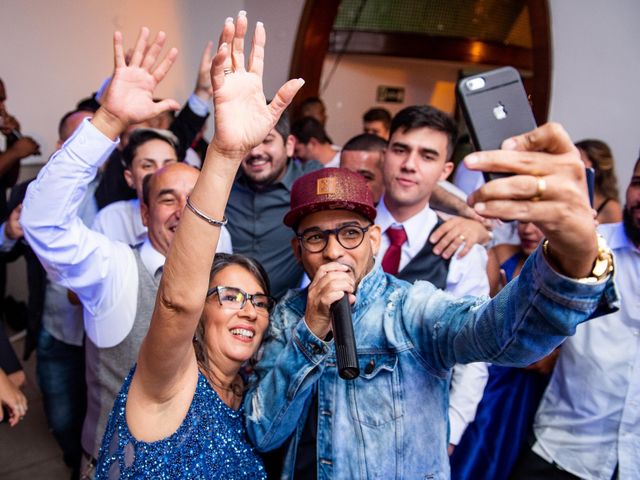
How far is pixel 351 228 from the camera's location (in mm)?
1404

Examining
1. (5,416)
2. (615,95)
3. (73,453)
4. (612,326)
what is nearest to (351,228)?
(612,326)

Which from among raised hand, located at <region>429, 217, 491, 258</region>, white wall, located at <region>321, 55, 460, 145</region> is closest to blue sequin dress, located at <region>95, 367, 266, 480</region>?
raised hand, located at <region>429, 217, 491, 258</region>

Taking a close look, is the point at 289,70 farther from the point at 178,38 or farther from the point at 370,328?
the point at 370,328

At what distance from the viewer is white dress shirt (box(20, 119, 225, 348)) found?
1.41 metres

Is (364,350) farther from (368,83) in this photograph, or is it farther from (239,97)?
(368,83)

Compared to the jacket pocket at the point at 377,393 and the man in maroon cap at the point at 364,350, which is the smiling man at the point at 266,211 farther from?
the jacket pocket at the point at 377,393

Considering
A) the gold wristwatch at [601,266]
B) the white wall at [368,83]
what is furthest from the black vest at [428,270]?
the white wall at [368,83]

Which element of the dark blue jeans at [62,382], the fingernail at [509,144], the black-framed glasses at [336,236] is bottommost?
the dark blue jeans at [62,382]

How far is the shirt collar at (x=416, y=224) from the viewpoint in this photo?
1.93m

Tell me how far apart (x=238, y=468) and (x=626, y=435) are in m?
1.24

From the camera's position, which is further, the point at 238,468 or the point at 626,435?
the point at 626,435

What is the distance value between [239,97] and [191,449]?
742 mm

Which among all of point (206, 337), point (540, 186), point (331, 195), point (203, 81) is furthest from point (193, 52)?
point (540, 186)

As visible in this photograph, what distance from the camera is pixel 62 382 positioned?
7.93 ft
